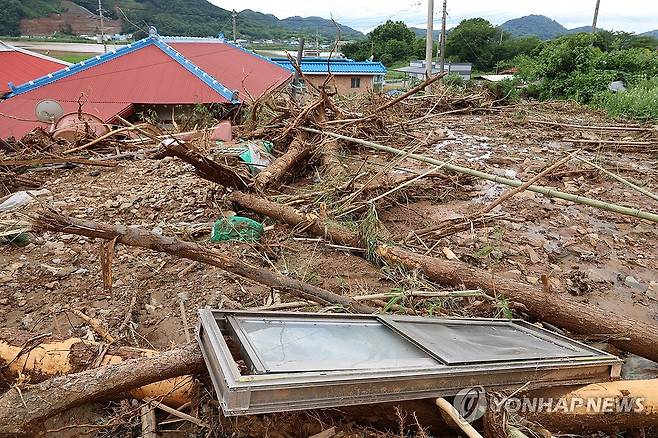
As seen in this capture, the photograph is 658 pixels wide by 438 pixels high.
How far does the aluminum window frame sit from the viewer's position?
4.09ft

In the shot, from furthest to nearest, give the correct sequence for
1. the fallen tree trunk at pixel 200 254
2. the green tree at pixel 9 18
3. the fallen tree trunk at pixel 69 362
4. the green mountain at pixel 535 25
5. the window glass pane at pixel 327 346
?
the green mountain at pixel 535 25, the green tree at pixel 9 18, the fallen tree trunk at pixel 200 254, the fallen tree trunk at pixel 69 362, the window glass pane at pixel 327 346

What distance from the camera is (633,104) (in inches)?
381

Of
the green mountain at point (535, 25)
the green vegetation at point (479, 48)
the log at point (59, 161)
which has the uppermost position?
the green mountain at point (535, 25)

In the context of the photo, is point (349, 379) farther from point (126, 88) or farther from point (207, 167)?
point (126, 88)

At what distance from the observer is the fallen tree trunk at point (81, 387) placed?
156cm

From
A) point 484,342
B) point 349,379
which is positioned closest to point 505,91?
point 484,342

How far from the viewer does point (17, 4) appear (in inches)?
1959

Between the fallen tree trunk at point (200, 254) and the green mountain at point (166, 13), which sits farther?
the green mountain at point (166, 13)

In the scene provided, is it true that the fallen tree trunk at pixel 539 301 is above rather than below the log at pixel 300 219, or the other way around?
below

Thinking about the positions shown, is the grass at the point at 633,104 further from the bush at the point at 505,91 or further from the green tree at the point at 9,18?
the green tree at the point at 9,18

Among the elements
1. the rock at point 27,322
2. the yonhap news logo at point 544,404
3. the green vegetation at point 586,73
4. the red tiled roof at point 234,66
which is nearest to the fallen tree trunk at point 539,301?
the yonhap news logo at point 544,404

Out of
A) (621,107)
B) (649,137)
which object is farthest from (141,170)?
(621,107)

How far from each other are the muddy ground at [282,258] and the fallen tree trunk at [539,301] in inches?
4.6

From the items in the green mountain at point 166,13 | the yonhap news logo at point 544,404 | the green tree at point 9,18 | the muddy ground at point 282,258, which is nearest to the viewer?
the yonhap news logo at point 544,404
